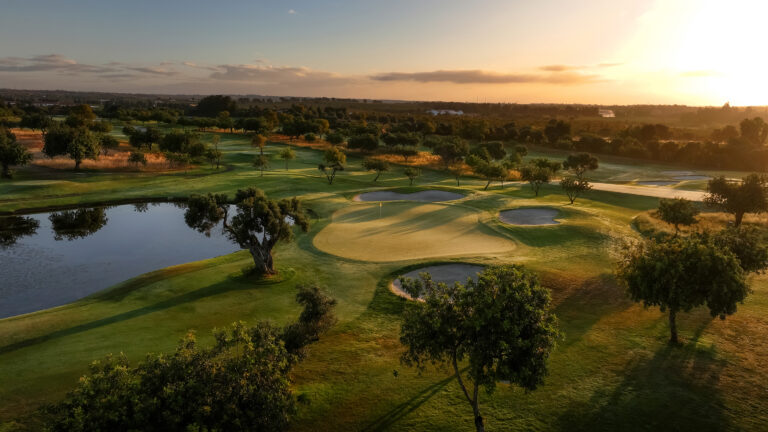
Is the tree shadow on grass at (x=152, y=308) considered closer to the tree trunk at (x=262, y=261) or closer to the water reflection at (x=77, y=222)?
the tree trunk at (x=262, y=261)

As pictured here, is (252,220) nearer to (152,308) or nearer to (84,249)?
(152,308)

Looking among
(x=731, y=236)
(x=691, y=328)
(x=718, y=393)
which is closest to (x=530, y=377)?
(x=718, y=393)

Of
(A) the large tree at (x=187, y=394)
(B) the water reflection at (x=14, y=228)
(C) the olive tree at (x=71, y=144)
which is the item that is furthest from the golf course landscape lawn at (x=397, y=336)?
(C) the olive tree at (x=71, y=144)

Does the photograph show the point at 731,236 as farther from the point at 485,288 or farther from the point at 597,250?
the point at 485,288

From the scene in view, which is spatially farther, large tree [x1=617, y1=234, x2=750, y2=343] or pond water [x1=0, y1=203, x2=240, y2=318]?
pond water [x1=0, y1=203, x2=240, y2=318]

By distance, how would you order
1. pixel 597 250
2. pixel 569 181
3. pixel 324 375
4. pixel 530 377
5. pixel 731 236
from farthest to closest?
1. pixel 569 181
2. pixel 597 250
3. pixel 731 236
4. pixel 324 375
5. pixel 530 377

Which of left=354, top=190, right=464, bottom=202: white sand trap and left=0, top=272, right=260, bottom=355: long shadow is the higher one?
left=354, top=190, right=464, bottom=202: white sand trap

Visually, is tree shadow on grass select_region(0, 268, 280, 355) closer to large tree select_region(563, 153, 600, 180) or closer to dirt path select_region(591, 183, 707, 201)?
dirt path select_region(591, 183, 707, 201)

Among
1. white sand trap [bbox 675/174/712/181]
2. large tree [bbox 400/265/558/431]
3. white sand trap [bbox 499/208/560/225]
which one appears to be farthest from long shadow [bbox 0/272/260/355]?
white sand trap [bbox 675/174/712/181]
